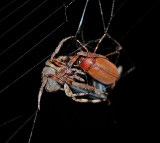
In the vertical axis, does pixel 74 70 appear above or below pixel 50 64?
below

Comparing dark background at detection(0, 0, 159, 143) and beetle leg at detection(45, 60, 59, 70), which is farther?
dark background at detection(0, 0, 159, 143)

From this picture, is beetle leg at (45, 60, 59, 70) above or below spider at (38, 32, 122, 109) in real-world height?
above

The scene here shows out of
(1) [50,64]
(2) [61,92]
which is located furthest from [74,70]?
(2) [61,92]

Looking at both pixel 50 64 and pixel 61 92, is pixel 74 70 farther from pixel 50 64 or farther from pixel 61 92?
pixel 61 92

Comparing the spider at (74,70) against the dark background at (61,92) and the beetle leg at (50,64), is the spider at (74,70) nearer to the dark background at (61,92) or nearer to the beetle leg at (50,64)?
the beetle leg at (50,64)

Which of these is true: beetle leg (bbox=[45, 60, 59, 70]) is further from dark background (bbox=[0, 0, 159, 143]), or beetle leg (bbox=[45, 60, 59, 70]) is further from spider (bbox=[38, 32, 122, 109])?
dark background (bbox=[0, 0, 159, 143])

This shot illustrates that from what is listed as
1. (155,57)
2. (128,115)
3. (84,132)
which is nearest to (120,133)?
(128,115)

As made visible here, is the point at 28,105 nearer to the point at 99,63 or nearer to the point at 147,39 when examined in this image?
the point at 99,63

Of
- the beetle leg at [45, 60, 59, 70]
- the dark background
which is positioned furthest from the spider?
the dark background
